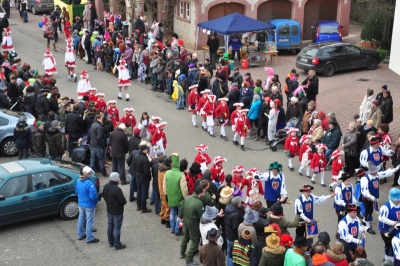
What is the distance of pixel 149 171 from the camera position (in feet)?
47.0

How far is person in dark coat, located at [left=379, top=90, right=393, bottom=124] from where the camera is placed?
18516 mm

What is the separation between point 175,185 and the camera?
13172 mm

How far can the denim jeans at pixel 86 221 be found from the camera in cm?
1322

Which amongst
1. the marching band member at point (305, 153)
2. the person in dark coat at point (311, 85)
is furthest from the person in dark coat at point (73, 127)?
the person in dark coat at point (311, 85)

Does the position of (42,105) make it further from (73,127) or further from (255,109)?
(255,109)

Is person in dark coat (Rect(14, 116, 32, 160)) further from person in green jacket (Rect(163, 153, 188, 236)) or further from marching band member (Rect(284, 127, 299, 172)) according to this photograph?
marching band member (Rect(284, 127, 299, 172))

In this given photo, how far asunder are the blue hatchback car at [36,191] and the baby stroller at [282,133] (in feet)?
21.1

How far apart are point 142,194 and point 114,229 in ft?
5.80

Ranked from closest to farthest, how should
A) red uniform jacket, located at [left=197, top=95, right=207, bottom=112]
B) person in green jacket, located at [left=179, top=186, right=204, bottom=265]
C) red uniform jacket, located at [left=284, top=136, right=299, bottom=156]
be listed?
1. person in green jacket, located at [left=179, top=186, right=204, bottom=265]
2. red uniform jacket, located at [left=284, top=136, right=299, bottom=156]
3. red uniform jacket, located at [left=197, top=95, right=207, bottom=112]

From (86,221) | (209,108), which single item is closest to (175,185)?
(86,221)

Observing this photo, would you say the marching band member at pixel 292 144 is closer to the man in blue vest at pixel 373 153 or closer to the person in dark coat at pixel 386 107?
the man in blue vest at pixel 373 153

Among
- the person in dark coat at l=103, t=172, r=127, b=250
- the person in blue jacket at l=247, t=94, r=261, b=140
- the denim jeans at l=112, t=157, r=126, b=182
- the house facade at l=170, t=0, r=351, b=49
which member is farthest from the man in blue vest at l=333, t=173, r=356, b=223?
the house facade at l=170, t=0, r=351, b=49

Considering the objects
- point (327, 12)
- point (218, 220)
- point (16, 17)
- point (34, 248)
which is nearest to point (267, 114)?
point (218, 220)

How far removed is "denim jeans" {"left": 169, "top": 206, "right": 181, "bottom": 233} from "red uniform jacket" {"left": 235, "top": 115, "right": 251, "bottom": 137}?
5439 mm
